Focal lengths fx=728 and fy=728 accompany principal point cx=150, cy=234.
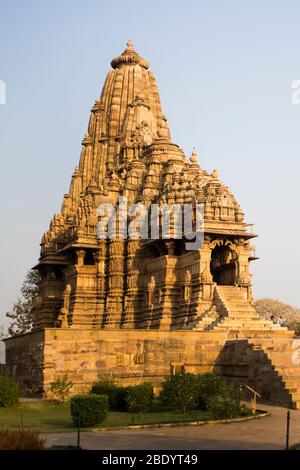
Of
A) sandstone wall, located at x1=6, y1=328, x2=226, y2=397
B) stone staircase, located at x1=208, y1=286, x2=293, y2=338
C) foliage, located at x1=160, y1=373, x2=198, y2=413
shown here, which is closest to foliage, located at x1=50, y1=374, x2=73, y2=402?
sandstone wall, located at x1=6, y1=328, x2=226, y2=397

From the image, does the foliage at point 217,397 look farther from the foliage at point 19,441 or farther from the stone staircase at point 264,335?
the foliage at point 19,441

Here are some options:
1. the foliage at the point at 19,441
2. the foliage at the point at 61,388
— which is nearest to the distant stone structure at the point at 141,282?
the foliage at the point at 61,388

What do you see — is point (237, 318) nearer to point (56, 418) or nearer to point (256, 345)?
point (256, 345)

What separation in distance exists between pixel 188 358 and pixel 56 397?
648 centimetres

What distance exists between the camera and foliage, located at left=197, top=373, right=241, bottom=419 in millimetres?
22328

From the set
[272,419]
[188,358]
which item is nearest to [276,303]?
[188,358]

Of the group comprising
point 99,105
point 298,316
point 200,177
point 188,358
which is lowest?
point 188,358

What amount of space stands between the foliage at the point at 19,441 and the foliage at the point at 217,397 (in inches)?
365

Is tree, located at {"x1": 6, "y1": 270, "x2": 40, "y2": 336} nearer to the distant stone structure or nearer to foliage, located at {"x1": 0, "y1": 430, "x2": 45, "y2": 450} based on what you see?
the distant stone structure

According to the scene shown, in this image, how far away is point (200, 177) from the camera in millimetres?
46656

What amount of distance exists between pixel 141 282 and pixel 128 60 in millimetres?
22371

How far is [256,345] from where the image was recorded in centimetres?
3009

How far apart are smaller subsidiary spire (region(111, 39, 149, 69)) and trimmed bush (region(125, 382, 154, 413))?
1563 inches
